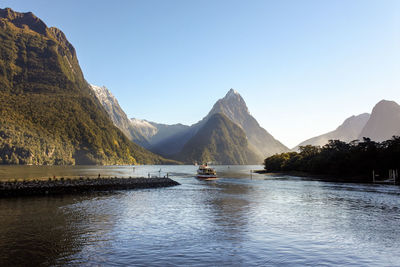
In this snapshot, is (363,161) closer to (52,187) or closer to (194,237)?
(52,187)

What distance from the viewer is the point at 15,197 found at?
5194 cm

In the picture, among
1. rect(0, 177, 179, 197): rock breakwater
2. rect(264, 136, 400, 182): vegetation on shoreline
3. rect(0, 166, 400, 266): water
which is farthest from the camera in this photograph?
rect(264, 136, 400, 182): vegetation on shoreline

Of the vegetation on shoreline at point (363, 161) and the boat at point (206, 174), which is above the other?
the vegetation on shoreline at point (363, 161)

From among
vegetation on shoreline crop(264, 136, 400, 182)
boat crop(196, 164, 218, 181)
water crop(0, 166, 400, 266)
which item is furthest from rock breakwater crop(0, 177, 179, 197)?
vegetation on shoreline crop(264, 136, 400, 182)

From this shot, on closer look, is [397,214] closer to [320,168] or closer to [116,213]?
[116,213]

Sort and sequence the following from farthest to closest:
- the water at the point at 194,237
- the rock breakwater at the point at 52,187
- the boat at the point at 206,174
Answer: the boat at the point at 206,174 < the rock breakwater at the point at 52,187 < the water at the point at 194,237

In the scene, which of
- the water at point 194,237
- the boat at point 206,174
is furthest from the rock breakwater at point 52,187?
the boat at point 206,174

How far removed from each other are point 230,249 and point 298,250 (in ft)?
16.7

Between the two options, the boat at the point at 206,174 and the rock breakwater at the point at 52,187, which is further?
the boat at the point at 206,174

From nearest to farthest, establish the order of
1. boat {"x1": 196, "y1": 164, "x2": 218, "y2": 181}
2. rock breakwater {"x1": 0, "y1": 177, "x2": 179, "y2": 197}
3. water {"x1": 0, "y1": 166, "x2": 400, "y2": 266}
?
1. water {"x1": 0, "y1": 166, "x2": 400, "y2": 266}
2. rock breakwater {"x1": 0, "y1": 177, "x2": 179, "y2": 197}
3. boat {"x1": 196, "y1": 164, "x2": 218, "y2": 181}

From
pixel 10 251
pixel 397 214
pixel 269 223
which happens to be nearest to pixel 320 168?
pixel 397 214

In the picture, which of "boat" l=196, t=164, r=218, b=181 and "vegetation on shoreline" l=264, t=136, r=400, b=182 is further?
"boat" l=196, t=164, r=218, b=181

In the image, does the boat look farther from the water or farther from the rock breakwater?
the water

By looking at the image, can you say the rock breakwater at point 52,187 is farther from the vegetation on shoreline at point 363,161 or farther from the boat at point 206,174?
the vegetation on shoreline at point 363,161
